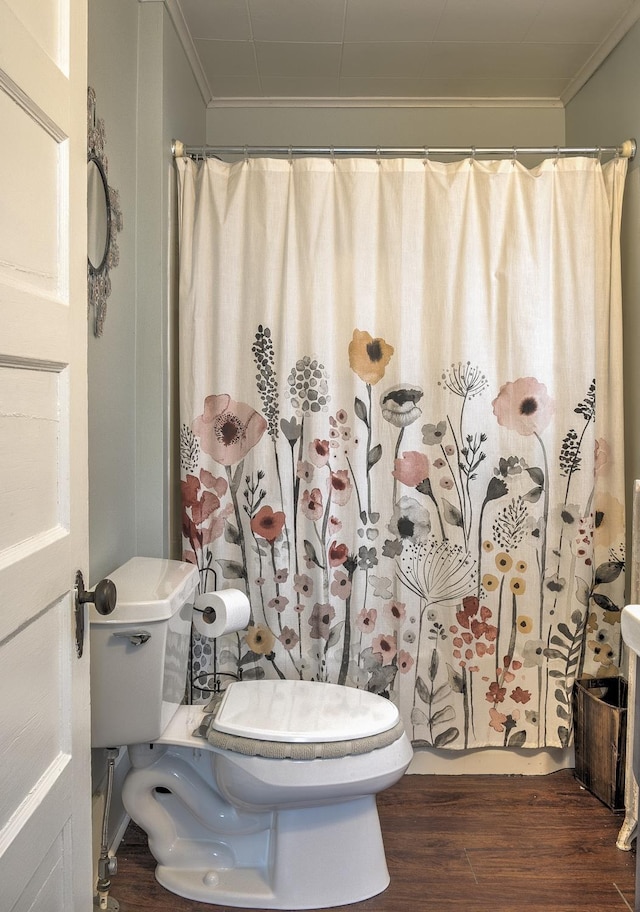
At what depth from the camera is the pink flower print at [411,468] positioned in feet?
7.98

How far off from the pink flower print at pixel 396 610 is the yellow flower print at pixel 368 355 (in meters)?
0.71

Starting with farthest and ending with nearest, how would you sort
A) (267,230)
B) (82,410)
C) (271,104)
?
(271,104) < (267,230) < (82,410)

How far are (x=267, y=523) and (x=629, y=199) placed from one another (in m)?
1.54

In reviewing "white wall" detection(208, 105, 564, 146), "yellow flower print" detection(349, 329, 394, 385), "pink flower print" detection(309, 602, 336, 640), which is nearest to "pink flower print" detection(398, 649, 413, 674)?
"pink flower print" detection(309, 602, 336, 640)

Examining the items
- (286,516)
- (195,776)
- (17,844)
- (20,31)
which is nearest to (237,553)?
(286,516)

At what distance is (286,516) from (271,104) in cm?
172

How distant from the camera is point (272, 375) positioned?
7.90 ft

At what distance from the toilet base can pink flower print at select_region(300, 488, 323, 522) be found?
0.86 m

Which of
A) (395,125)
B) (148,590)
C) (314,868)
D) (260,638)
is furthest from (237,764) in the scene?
(395,125)

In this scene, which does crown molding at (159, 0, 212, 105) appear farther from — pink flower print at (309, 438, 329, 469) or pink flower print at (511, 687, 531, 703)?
pink flower print at (511, 687, 531, 703)

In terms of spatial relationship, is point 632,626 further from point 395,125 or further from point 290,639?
point 395,125

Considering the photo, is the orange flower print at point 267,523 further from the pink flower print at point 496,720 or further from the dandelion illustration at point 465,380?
the pink flower print at point 496,720

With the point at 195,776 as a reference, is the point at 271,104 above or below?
above

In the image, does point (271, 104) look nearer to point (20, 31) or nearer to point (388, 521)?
point (388, 521)
